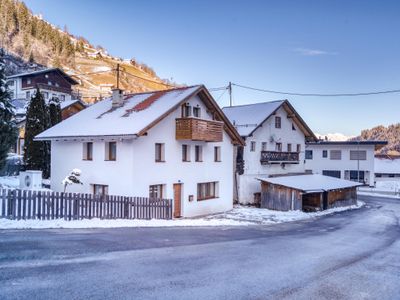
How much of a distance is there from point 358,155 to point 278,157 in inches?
951

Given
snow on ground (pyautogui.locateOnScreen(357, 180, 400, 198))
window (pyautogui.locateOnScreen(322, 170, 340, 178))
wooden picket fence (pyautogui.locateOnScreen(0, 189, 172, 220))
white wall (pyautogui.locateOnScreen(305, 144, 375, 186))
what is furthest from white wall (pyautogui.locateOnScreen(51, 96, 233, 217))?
window (pyautogui.locateOnScreen(322, 170, 340, 178))

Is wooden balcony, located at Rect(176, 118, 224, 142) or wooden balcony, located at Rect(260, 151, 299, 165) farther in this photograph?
wooden balcony, located at Rect(260, 151, 299, 165)

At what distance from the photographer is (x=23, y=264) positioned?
30.4 feet

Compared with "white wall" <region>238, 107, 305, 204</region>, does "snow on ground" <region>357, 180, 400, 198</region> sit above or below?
below

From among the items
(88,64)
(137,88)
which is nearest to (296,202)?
(137,88)

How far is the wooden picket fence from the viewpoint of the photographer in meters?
14.7

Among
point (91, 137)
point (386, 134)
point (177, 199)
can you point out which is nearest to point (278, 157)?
point (177, 199)

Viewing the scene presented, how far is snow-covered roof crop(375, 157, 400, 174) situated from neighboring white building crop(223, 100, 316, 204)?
102ft

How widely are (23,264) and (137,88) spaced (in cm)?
15208

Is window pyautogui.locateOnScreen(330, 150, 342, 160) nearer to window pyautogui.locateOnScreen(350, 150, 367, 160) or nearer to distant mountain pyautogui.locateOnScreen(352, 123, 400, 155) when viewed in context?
window pyautogui.locateOnScreen(350, 150, 367, 160)

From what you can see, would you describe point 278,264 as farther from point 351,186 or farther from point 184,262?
point 351,186

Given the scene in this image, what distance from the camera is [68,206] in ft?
53.7

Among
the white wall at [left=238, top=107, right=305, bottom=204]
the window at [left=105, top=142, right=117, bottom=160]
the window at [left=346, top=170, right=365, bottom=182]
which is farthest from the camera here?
the window at [left=346, top=170, right=365, bottom=182]

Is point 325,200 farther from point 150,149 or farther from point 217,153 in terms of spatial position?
point 150,149
